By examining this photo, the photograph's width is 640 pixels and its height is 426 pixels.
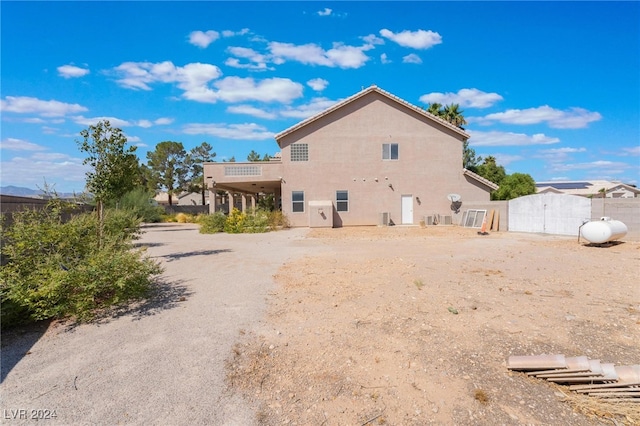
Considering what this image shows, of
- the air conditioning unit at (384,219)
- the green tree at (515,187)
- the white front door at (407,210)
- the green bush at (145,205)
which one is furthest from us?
the green tree at (515,187)

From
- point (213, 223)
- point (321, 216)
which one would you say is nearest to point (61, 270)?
point (213, 223)

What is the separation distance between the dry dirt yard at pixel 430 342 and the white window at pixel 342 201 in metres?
15.0

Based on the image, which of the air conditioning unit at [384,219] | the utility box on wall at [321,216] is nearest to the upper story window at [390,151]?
the air conditioning unit at [384,219]

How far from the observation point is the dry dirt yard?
328cm

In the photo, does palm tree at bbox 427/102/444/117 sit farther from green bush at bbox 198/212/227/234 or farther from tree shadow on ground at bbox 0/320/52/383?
tree shadow on ground at bbox 0/320/52/383

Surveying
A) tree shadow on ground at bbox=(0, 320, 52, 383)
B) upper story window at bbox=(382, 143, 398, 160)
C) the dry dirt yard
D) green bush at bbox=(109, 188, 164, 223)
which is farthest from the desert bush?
tree shadow on ground at bbox=(0, 320, 52, 383)

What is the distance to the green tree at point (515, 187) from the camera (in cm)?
3994

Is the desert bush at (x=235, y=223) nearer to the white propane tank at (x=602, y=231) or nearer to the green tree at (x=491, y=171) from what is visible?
the white propane tank at (x=602, y=231)

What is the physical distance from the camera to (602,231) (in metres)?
12.8

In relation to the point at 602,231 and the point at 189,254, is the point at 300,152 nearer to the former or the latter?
the point at 189,254

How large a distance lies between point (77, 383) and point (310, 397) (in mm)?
2605

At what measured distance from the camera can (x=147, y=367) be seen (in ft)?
13.3

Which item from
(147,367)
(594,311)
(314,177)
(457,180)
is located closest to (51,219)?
(147,367)

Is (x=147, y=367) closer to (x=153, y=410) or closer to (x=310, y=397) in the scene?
→ (x=153, y=410)
